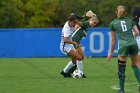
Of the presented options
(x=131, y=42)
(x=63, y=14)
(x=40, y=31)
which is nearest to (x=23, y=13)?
(x=63, y=14)

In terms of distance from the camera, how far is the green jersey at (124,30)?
41.6 ft

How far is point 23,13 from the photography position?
43406mm

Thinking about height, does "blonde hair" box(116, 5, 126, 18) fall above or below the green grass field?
above

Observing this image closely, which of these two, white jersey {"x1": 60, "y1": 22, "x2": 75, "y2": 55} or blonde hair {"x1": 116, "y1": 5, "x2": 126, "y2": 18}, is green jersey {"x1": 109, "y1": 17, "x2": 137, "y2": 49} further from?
white jersey {"x1": 60, "y1": 22, "x2": 75, "y2": 55}

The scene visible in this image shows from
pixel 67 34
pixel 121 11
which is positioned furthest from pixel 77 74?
pixel 121 11

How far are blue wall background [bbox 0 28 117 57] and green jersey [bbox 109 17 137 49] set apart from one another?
14.6m

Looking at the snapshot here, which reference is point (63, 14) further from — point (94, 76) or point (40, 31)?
point (94, 76)

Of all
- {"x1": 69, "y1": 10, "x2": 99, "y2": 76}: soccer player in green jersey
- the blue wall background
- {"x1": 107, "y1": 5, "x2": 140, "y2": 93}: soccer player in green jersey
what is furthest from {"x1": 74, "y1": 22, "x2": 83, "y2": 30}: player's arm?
the blue wall background

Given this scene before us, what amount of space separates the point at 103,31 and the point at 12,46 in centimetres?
443

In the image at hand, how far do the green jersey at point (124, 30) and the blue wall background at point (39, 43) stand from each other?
14.6 metres

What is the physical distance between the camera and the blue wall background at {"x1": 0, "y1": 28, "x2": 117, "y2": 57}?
27516 mm

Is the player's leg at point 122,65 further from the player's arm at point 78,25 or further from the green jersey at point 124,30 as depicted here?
the player's arm at point 78,25

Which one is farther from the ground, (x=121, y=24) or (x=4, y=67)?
(x=121, y=24)

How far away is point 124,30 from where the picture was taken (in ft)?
41.7
